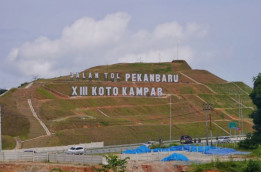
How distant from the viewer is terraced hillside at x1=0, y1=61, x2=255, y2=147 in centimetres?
12250

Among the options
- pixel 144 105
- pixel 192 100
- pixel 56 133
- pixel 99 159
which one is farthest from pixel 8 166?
pixel 192 100

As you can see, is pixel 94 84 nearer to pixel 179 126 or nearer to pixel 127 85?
pixel 127 85

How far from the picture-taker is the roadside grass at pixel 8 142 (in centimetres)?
10620

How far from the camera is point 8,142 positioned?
109m

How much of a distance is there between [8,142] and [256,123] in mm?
47603

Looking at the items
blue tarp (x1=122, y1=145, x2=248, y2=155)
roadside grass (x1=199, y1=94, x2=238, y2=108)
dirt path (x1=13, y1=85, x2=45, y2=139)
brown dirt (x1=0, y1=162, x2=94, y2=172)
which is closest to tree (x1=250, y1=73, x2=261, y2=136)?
blue tarp (x1=122, y1=145, x2=248, y2=155)

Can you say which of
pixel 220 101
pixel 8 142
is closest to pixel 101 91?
pixel 220 101

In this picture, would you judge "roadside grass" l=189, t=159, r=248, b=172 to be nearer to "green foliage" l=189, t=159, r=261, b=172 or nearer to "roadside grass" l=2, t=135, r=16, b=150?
"green foliage" l=189, t=159, r=261, b=172

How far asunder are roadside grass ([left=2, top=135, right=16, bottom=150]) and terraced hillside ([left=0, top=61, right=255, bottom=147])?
1.48ft

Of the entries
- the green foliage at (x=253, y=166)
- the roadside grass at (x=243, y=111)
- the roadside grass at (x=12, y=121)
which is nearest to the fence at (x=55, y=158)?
the green foliage at (x=253, y=166)

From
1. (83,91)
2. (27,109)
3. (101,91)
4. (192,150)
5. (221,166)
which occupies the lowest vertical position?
(221,166)

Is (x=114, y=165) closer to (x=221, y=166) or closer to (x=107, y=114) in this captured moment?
(x=221, y=166)

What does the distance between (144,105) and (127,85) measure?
66.2 ft

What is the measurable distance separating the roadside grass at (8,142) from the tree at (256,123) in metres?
43.2
